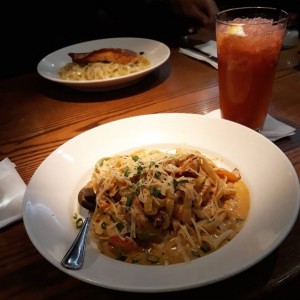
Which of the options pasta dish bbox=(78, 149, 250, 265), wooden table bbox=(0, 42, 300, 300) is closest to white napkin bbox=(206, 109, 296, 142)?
wooden table bbox=(0, 42, 300, 300)

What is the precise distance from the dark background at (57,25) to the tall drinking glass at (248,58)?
1558 millimetres

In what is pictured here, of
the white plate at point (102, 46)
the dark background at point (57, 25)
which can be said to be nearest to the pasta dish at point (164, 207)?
the white plate at point (102, 46)

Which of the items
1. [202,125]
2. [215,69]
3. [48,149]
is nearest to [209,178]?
[202,125]

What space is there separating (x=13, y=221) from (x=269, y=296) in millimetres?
752

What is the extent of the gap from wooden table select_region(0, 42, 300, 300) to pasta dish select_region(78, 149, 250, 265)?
0.38 ft

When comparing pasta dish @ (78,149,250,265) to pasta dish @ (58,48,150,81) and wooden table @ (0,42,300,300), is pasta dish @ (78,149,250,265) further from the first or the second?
pasta dish @ (58,48,150,81)

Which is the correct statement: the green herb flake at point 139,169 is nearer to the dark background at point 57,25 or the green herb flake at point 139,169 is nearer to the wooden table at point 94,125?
the wooden table at point 94,125

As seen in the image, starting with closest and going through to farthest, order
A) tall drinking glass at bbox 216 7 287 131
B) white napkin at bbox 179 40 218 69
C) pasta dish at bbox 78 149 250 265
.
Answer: pasta dish at bbox 78 149 250 265 → tall drinking glass at bbox 216 7 287 131 → white napkin at bbox 179 40 218 69

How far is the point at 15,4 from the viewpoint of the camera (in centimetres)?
327

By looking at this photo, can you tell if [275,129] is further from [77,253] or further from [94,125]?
[77,253]

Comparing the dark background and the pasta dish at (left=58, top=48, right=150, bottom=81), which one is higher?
the pasta dish at (left=58, top=48, right=150, bottom=81)

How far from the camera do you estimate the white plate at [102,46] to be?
6.16 feet

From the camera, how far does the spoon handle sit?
2.65ft

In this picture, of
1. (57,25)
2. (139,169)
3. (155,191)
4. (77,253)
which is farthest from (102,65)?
(57,25)
